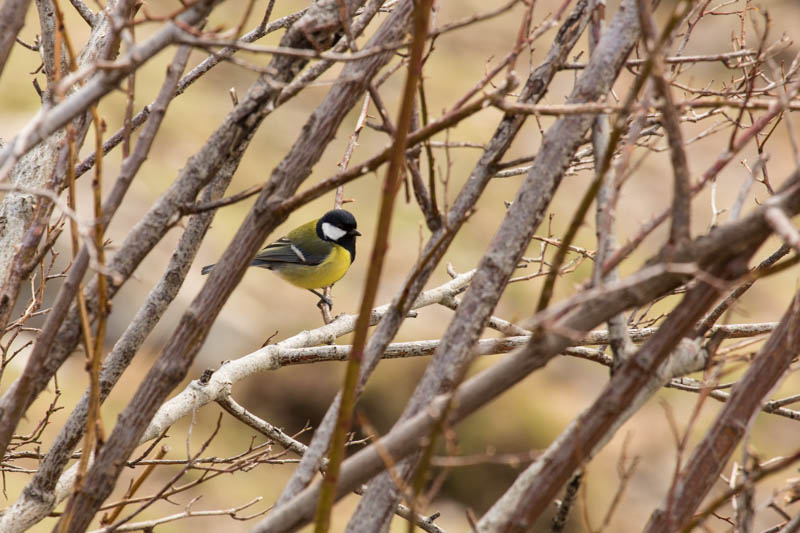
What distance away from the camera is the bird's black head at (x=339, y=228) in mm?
5977

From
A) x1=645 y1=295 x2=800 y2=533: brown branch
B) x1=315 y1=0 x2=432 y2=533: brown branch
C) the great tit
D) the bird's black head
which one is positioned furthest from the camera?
the great tit

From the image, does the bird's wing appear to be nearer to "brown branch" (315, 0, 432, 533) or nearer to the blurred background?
the blurred background

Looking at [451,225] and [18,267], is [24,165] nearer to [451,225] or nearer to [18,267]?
[18,267]

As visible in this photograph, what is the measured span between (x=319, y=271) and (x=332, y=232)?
325 millimetres

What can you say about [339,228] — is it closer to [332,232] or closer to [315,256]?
[332,232]

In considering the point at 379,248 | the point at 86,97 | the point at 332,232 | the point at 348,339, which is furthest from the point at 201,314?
the point at 348,339

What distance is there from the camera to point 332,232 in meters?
6.24

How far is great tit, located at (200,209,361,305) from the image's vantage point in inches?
242

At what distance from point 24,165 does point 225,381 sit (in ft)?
3.13

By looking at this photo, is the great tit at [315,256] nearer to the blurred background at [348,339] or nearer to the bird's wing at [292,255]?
the bird's wing at [292,255]

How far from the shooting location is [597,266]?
1.39 metres

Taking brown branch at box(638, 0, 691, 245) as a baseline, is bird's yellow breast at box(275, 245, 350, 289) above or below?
above

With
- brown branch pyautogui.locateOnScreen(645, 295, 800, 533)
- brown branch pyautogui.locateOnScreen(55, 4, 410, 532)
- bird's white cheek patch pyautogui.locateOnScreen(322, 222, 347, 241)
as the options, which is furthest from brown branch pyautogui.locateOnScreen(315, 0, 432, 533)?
bird's white cheek patch pyautogui.locateOnScreen(322, 222, 347, 241)

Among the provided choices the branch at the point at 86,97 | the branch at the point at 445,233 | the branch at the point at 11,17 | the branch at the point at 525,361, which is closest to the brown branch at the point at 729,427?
the branch at the point at 525,361
